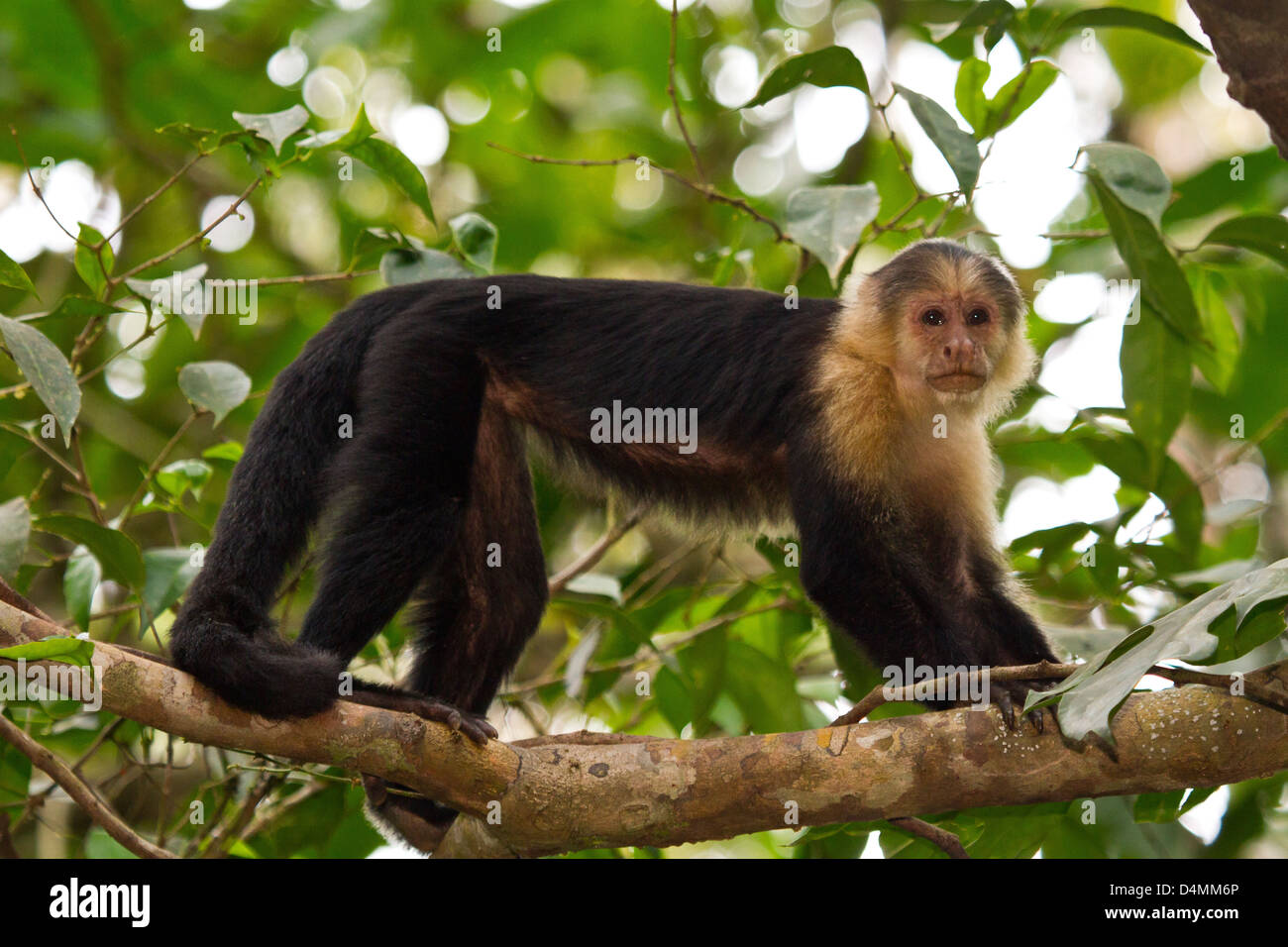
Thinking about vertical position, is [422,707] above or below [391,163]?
below

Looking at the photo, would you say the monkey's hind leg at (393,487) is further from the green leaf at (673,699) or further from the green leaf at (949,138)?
the green leaf at (949,138)

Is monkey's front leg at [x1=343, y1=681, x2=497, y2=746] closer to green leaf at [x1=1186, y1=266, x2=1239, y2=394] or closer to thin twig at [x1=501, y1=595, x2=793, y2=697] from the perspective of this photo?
thin twig at [x1=501, y1=595, x2=793, y2=697]

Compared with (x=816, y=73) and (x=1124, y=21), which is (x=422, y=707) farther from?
(x=1124, y=21)

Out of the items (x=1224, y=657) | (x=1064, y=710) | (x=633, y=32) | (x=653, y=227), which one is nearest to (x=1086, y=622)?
(x=1224, y=657)

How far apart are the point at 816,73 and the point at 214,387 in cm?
244

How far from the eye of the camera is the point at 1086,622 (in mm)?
5949

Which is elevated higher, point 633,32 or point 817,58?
point 633,32

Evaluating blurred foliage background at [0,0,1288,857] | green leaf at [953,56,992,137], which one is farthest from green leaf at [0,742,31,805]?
green leaf at [953,56,992,137]

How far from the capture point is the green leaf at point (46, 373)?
3.45m

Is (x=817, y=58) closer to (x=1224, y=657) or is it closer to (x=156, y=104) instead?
(x=1224, y=657)

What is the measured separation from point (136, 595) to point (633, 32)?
5.83 metres

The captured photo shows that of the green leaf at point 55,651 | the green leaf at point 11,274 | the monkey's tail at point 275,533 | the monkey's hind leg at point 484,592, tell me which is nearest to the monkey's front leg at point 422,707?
the monkey's tail at point 275,533

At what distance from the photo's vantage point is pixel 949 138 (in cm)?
420

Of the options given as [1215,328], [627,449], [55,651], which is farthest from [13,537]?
[1215,328]
